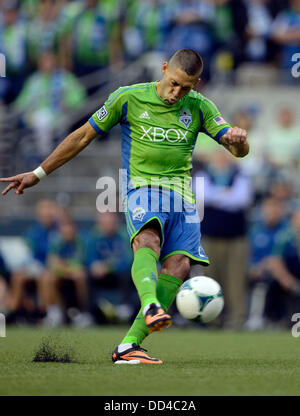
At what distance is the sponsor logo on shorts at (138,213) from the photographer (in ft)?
23.0

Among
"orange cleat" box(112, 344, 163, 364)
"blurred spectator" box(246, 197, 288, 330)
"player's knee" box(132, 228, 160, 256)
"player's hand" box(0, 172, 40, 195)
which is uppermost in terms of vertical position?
"player's hand" box(0, 172, 40, 195)

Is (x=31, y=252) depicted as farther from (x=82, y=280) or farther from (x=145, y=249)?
(x=145, y=249)

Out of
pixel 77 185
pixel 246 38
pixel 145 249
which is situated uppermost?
pixel 246 38

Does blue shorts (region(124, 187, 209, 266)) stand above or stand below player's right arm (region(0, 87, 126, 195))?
below

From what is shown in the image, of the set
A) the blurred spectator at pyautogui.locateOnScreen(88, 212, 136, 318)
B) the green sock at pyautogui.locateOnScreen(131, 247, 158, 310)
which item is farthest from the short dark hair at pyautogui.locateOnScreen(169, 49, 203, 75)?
the blurred spectator at pyautogui.locateOnScreen(88, 212, 136, 318)

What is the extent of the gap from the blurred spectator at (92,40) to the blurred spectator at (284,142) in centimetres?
378

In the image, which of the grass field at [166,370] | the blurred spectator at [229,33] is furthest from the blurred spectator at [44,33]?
the grass field at [166,370]

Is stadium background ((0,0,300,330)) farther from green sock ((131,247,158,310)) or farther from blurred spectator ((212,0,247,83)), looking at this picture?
green sock ((131,247,158,310))

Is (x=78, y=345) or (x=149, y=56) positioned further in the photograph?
(x=149, y=56)

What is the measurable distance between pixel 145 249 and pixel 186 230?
0.51 meters

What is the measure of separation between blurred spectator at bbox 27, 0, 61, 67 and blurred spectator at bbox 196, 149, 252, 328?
6.07 m

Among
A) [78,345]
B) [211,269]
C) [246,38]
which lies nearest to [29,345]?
[78,345]

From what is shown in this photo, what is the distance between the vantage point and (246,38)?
17594 millimetres

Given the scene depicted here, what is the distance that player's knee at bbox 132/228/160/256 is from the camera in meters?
6.96
